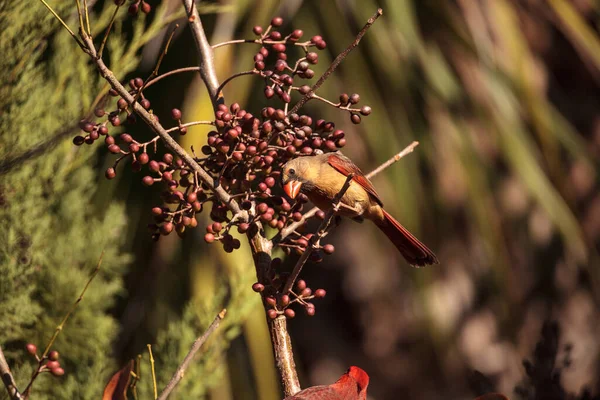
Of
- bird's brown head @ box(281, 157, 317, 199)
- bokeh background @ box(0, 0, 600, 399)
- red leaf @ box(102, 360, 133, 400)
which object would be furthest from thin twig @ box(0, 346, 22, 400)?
bokeh background @ box(0, 0, 600, 399)

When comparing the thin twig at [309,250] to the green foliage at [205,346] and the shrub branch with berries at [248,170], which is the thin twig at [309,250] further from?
the green foliage at [205,346]

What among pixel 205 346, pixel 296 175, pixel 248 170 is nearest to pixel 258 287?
pixel 248 170

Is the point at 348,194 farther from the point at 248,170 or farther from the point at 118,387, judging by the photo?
the point at 118,387

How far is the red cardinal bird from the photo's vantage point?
0.83 metres

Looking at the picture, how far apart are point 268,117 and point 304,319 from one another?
366 centimetres

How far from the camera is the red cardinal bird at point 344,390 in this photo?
83 centimetres

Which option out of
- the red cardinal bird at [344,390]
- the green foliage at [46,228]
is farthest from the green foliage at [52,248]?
the red cardinal bird at [344,390]

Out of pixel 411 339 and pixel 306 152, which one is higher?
pixel 306 152

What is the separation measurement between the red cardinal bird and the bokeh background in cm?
89

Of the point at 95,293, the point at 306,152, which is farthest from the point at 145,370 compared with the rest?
the point at 306,152

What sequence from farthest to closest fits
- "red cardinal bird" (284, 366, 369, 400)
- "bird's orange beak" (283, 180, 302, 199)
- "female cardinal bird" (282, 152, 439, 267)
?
1. "female cardinal bird" (282, 152, 439, 267)
2. "bird's orange beak" (283, 180, 302, 199)
3. "red cardinal bird" (284, 366, 369, 400)

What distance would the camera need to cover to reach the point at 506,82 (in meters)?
4.07

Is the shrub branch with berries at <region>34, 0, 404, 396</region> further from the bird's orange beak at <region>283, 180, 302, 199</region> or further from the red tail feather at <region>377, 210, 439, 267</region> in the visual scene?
the red tail feather at <region>377, 210, 439, 267</region>

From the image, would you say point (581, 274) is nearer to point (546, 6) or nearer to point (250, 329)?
point (546, 6)
